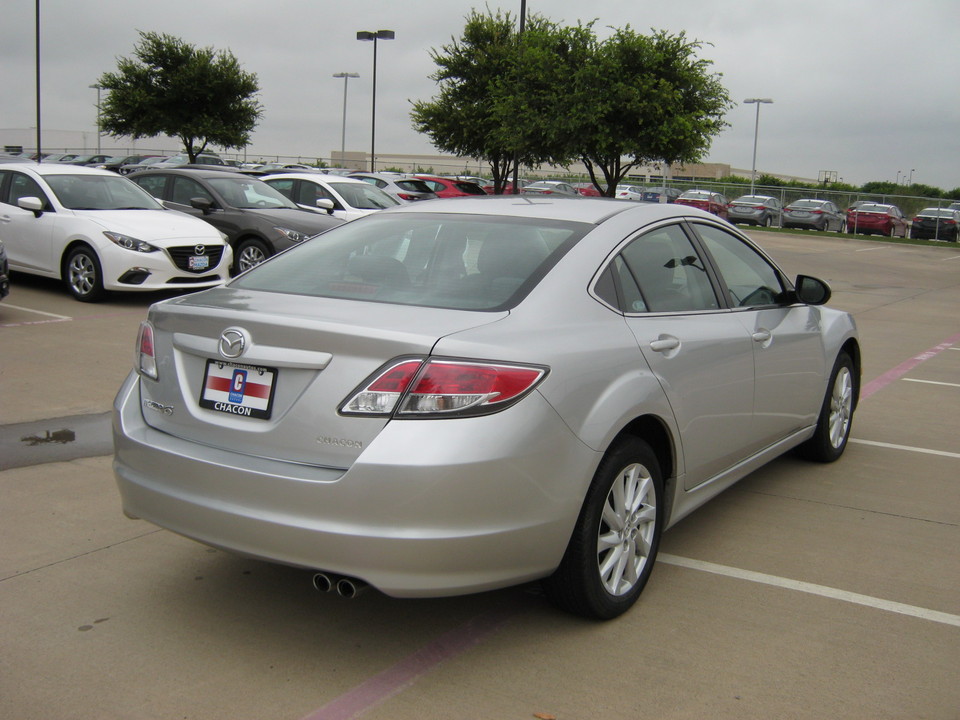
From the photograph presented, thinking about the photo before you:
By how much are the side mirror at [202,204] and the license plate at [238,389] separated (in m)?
10.8

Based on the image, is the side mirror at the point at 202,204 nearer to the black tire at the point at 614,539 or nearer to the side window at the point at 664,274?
the side window at the point at 664,274

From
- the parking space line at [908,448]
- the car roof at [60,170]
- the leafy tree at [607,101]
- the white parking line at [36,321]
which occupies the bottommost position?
the parking space line at [908,448]

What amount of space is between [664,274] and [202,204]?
10579mm

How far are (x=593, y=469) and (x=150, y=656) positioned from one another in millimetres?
1625

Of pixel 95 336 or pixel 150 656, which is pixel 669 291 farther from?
pixel 95 336

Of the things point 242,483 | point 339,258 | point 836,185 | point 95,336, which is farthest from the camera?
point 836,185

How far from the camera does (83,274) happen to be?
11.8 m

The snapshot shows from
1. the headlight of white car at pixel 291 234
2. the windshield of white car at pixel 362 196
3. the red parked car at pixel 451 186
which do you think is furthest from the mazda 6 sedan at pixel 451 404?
the red parked car at pixel 451 186

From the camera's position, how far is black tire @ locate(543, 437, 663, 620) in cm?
346

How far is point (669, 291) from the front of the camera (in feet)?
14.0

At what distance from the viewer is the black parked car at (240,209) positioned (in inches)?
539

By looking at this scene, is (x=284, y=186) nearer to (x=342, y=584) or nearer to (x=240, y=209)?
(x=240, y=209)

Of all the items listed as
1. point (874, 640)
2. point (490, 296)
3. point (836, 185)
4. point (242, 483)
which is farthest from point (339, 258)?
point (836, 185)

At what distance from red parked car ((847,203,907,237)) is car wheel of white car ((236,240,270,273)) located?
101 ft
